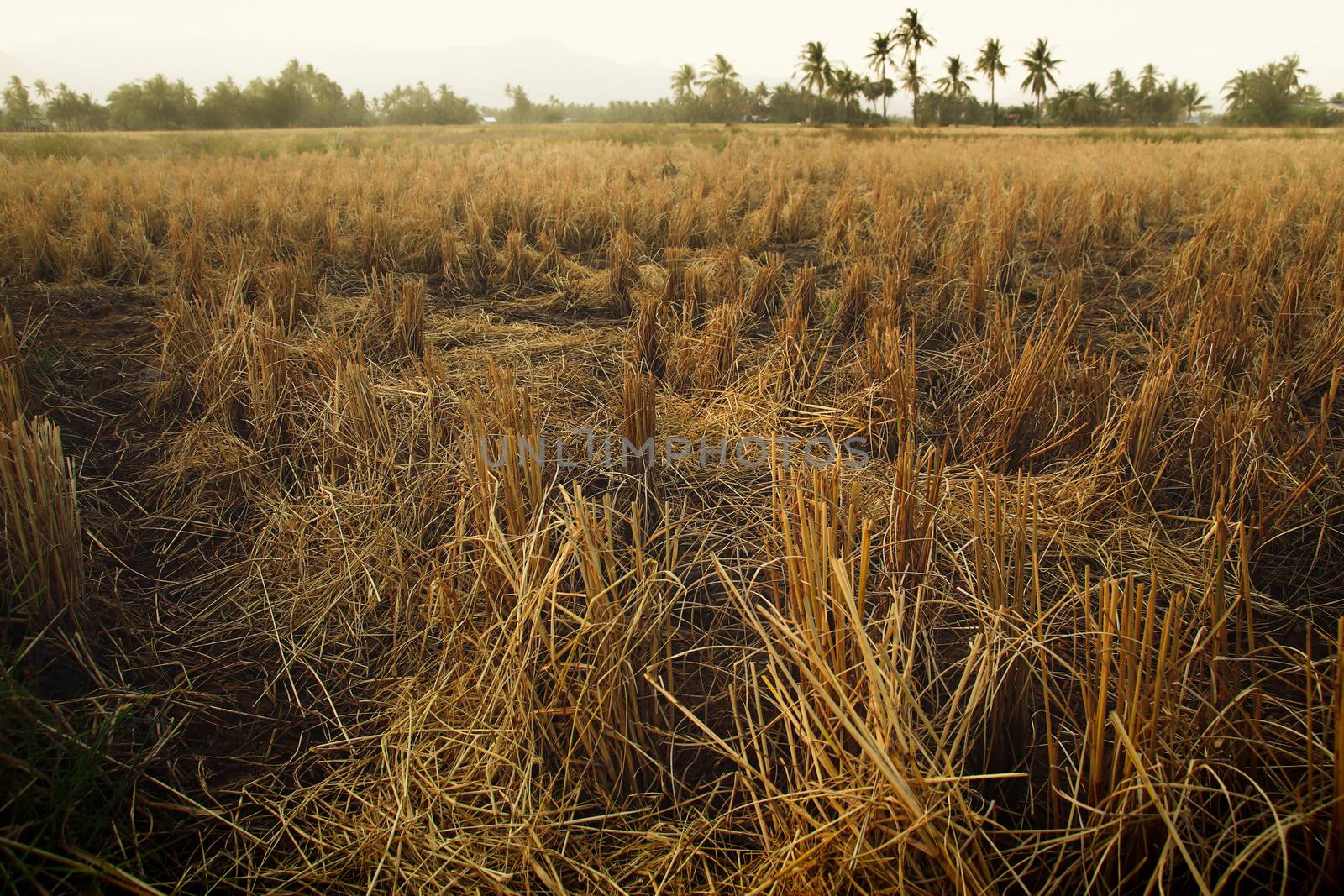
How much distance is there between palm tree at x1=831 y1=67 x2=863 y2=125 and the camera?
139 feet

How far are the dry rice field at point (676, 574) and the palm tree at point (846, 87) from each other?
1690 inches

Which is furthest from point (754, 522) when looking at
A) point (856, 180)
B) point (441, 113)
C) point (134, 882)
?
point (441, 113)

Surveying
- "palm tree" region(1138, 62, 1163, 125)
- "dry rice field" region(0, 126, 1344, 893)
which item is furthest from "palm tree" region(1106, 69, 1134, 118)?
"dry rice field" region(0, 126, 1344, 893)

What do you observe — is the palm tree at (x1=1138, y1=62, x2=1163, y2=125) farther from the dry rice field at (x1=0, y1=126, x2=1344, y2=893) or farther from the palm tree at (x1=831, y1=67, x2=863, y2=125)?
the dry rice field at (x1=0, y1=126, x2=1344, y2=893)

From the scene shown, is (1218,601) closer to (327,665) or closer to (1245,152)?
(327,665)

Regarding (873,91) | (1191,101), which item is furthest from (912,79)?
(1191,101)

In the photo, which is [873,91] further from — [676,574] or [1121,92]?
[676,574]

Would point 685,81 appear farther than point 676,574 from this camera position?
Yes

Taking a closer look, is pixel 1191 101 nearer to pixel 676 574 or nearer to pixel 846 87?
pixel 846 87

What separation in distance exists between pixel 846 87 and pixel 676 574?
158 feet

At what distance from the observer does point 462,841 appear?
141cm

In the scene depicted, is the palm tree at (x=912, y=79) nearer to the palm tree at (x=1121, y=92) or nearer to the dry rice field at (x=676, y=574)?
the palm tree at (x=1121, y=92)

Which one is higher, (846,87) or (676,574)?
(846,87)

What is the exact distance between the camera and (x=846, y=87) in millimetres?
43281
